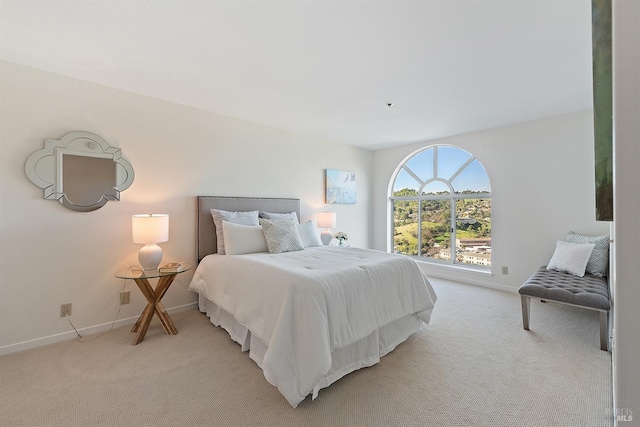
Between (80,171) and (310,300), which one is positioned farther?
(80,171)

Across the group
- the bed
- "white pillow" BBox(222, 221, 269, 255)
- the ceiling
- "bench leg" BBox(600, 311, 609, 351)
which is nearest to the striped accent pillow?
"bench leg" BBox(600, 311, 609, 351)

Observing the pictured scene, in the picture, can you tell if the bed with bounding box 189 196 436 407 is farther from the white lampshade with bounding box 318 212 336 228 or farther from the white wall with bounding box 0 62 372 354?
the white lampshade with bounding box 318 212 336 228

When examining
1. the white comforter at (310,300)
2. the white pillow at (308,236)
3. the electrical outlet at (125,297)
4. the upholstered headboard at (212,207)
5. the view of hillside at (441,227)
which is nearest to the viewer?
the white comforter at (310,300)

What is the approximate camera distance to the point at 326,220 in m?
4.29

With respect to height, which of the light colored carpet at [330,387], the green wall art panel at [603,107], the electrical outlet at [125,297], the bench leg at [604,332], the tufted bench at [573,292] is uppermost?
the green wall art panel at [603,107]

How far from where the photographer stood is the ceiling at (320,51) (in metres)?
1.66

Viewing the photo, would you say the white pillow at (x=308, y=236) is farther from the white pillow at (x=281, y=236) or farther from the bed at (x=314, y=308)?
the bed at (x=314, y=308)

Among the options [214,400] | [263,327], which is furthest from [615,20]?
[214,400]

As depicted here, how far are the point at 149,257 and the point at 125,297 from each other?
622mm

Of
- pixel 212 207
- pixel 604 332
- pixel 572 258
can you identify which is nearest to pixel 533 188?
pixel 572 258

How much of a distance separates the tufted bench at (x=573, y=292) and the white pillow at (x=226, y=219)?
2963mm

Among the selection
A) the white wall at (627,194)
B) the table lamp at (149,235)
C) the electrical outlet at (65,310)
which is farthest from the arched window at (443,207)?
the electrical outlet at (65,310)

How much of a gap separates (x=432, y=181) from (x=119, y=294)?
4783 mm

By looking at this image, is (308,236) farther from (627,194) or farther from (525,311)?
(627,194)
